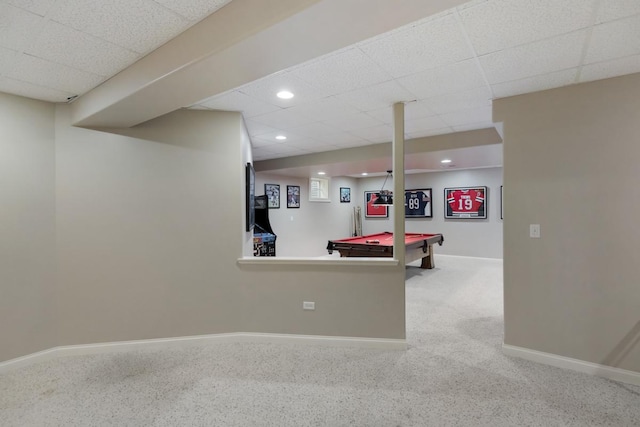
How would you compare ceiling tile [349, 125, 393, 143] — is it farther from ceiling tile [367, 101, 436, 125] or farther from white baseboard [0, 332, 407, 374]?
white baseboard [0, 332, 407, 374]

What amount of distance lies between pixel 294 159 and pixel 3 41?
4.52m

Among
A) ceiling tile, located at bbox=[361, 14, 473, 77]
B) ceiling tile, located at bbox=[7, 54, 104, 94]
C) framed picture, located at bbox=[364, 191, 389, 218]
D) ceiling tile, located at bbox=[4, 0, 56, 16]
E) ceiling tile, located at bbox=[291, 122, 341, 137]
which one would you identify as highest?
ceiling tile, located at bbox=[291, 122, 341, 137]

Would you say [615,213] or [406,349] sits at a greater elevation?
[615,213]

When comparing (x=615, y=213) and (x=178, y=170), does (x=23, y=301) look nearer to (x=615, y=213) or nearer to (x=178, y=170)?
(x=178, y=170)

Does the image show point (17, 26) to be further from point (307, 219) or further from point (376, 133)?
point (307, 219)

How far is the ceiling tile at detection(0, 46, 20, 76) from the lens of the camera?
1937 mm

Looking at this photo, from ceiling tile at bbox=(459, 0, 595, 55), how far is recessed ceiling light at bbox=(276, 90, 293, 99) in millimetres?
1476

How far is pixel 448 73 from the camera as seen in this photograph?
240 cm

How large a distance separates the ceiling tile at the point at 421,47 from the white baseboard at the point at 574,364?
2.50 m

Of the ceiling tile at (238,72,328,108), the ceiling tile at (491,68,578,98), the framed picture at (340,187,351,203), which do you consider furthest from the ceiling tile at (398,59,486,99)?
the framed picture at (340,187,351,203)

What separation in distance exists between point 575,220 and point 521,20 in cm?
173

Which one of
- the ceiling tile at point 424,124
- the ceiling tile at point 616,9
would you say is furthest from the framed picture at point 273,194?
the ceiling tile at point 616,9

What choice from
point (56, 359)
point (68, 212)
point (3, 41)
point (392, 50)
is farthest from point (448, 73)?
point (56, 359)

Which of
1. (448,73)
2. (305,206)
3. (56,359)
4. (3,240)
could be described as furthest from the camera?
(305,206)
